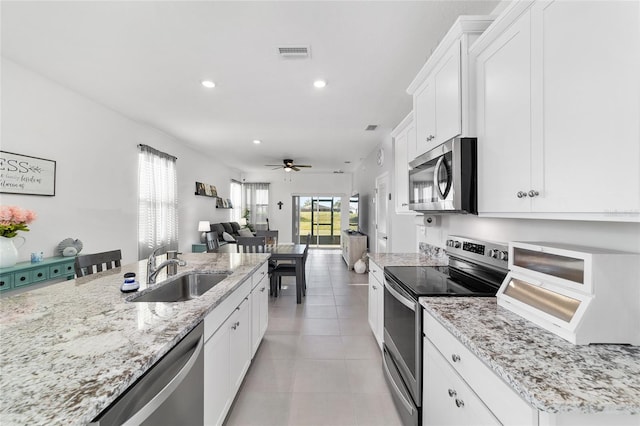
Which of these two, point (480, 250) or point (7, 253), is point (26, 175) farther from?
point (480, 250)

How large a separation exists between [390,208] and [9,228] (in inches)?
180

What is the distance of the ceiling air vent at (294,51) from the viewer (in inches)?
91.4

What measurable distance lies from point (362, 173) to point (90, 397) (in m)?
7.43

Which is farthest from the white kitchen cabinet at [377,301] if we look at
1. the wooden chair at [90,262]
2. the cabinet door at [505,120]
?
the wooden chair at [90,262]

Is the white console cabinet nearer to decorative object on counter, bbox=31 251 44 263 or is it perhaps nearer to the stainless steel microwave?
the stainless steel microwave

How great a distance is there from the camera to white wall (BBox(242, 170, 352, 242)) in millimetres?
9742

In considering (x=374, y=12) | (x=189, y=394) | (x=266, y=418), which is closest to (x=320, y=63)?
(x=374, y=12)

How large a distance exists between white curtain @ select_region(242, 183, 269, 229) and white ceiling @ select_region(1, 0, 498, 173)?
558 cm

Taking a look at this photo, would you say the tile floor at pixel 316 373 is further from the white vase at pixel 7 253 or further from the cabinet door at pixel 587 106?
the white vase at pixel 7 253

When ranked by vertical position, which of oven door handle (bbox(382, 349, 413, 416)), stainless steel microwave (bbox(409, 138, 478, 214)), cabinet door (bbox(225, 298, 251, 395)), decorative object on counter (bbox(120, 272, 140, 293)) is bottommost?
oven door handle (bbox(382, 349, 413, 416))

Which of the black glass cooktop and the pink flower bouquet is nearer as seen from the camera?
the black glass cooktop

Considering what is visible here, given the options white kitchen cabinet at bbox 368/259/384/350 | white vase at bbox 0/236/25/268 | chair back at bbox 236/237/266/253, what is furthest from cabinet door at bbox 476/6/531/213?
white vase at bbox 0/236/25/268

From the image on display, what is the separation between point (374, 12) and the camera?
1.91m

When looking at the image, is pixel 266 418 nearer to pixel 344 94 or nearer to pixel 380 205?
pixel 344 94
